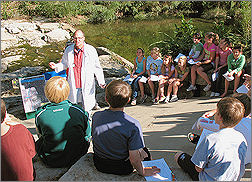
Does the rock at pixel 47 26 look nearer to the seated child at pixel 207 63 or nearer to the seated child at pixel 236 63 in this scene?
the seated child at pixel 207 63

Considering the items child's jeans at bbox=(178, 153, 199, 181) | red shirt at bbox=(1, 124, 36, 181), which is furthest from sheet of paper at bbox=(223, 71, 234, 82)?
red shirt at bbox=(1, 124, 36, 181)

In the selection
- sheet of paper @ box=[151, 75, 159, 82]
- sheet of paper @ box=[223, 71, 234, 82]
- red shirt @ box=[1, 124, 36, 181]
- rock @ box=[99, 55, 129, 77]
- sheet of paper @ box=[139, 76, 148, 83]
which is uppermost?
red shirt @ box=[1, 124, 36, 181]

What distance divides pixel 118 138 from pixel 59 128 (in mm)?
628

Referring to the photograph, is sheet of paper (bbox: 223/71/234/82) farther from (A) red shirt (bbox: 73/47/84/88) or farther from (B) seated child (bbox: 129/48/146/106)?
(A) red shirt (bbox: 73/47/84/88)

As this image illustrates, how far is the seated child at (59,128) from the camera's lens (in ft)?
8.44

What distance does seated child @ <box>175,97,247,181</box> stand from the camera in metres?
2.14

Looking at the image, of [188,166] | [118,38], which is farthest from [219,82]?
A: [118,38]

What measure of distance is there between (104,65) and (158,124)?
3.96 m

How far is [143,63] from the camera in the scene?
18.6ft

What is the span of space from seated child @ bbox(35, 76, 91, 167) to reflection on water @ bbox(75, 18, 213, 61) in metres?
6.56

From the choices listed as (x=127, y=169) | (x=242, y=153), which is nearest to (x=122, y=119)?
(x=127, y=169)

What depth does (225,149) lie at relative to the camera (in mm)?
2139

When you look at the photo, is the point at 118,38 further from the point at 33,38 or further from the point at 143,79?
the point at 143,79

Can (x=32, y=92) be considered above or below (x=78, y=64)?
below
